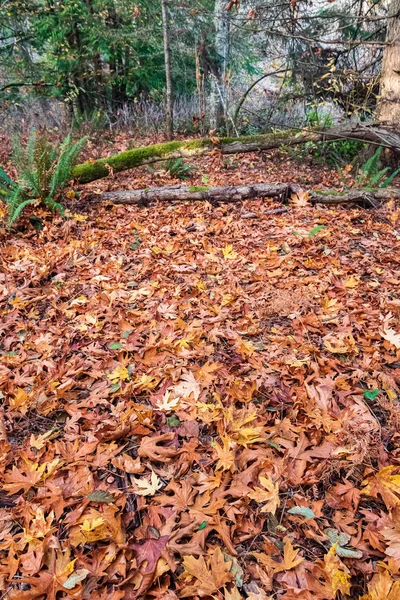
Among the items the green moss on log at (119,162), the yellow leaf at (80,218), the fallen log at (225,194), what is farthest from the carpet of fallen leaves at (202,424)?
the green moss on log at (119,162)

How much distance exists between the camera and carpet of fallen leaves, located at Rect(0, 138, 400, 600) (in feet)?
4.34

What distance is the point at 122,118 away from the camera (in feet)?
32.1

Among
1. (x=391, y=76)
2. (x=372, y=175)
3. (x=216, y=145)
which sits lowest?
(x=372, y=175)

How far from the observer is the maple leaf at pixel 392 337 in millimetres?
2262

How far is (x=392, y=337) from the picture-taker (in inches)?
90.6

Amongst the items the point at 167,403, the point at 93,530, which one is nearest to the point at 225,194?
the point at 167,403

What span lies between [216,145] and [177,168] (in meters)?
0.78

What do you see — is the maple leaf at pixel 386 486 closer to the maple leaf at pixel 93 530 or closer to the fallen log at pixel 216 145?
the maple leaf at pixel 93 530

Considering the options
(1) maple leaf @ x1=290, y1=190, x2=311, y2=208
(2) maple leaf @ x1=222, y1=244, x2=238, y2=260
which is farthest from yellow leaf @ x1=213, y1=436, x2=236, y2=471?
(1) maple leaf @ x1=290, y1=190, x2=311, y2=208

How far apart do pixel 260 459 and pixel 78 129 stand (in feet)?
29.3

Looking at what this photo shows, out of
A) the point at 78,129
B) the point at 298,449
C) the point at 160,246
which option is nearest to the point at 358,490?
the point at 298,449

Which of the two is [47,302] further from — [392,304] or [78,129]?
[78,129]

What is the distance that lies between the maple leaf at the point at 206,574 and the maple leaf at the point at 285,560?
0.43 ft

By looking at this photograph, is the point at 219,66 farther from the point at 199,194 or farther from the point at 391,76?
the point at 199,194
